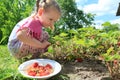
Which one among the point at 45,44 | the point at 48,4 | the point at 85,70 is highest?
the point at 48,4

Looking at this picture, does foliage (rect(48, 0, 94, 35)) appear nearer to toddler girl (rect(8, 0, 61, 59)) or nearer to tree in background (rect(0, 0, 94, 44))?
tree in background (rect(0, 0, 94, 44))

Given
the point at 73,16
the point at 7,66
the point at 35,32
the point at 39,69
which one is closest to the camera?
the point at 39,69

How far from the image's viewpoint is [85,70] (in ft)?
10.7

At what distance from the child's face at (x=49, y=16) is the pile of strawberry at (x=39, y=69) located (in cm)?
53

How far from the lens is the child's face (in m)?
3.45

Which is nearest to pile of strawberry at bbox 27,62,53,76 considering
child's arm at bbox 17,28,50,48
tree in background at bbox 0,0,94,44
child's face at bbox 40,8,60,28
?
child's arm at bbox 17,28,50,48

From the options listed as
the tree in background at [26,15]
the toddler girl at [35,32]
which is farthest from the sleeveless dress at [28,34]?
the tree in background at [26,15]

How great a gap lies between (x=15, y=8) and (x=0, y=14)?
0.36m

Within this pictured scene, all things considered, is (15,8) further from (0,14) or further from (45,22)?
(45,22)

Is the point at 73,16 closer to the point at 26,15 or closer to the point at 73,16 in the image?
the point at 73,16

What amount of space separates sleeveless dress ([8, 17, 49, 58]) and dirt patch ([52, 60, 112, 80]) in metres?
0.40

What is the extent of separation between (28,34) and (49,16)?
11.4 inches

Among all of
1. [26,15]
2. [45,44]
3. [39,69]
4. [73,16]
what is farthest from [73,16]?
[39,69]

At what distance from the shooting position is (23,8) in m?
7.15
